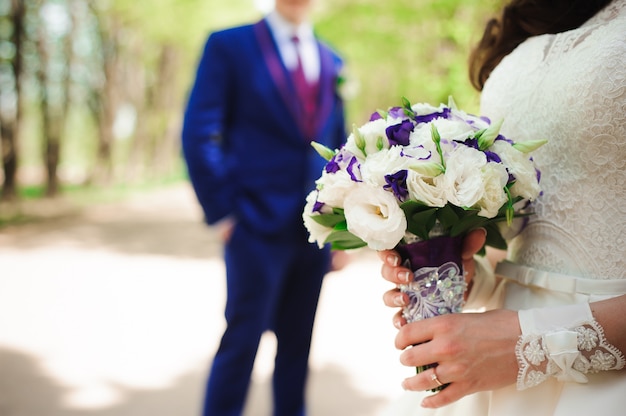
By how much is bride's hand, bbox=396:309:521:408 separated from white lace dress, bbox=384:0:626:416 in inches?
6.8

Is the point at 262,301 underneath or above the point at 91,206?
above

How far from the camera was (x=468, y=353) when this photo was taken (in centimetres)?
127

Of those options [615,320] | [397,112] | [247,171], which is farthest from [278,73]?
[615,320]

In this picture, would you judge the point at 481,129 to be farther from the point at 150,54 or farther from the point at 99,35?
the point at 150,54

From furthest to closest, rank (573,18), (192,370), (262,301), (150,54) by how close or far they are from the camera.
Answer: (150,54) < (192,370) < (262,301) < (573,18)

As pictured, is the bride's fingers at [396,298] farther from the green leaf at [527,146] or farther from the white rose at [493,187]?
the green leaf at [527,146]

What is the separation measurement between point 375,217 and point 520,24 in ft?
3.38

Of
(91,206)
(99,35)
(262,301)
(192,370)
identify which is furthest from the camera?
(99,35)

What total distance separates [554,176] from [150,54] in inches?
838

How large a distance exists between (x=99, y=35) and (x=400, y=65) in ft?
36.4

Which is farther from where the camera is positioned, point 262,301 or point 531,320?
point 262,301

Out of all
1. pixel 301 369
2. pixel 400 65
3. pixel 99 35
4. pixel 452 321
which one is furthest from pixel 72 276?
pixel 99 35

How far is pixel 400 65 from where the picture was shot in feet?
28.0

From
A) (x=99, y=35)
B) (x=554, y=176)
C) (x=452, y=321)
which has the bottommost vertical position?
(x=452, y=321)
